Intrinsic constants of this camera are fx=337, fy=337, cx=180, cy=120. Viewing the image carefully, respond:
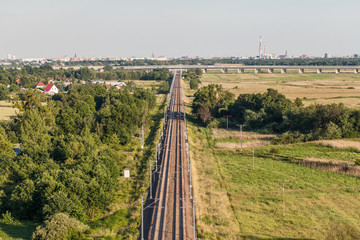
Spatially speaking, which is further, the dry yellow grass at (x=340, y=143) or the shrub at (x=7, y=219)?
the dry yellow grass at (x=340, y=143)

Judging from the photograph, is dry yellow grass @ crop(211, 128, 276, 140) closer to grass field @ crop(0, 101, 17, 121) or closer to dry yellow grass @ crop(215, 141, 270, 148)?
dry yellow grass @ crop(215, 141, 270, 148)

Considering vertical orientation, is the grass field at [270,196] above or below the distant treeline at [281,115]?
below

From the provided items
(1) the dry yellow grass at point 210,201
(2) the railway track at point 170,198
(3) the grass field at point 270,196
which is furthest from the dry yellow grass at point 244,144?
(1) the dry yellow grass at point 210,201

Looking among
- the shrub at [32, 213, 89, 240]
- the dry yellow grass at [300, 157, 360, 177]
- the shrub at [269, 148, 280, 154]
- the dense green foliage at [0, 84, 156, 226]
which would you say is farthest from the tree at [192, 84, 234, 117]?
the shrub at [32, 213, 89, 240]

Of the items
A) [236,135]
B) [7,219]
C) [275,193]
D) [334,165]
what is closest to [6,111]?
[236,135]

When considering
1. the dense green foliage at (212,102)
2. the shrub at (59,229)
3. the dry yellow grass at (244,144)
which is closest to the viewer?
the shrub at (59,229)

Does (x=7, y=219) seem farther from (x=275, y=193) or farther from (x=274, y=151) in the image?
(x=274, y=151)

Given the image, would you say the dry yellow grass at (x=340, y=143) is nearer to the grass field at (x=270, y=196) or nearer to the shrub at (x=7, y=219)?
the grass field at (x=270, y=196)
